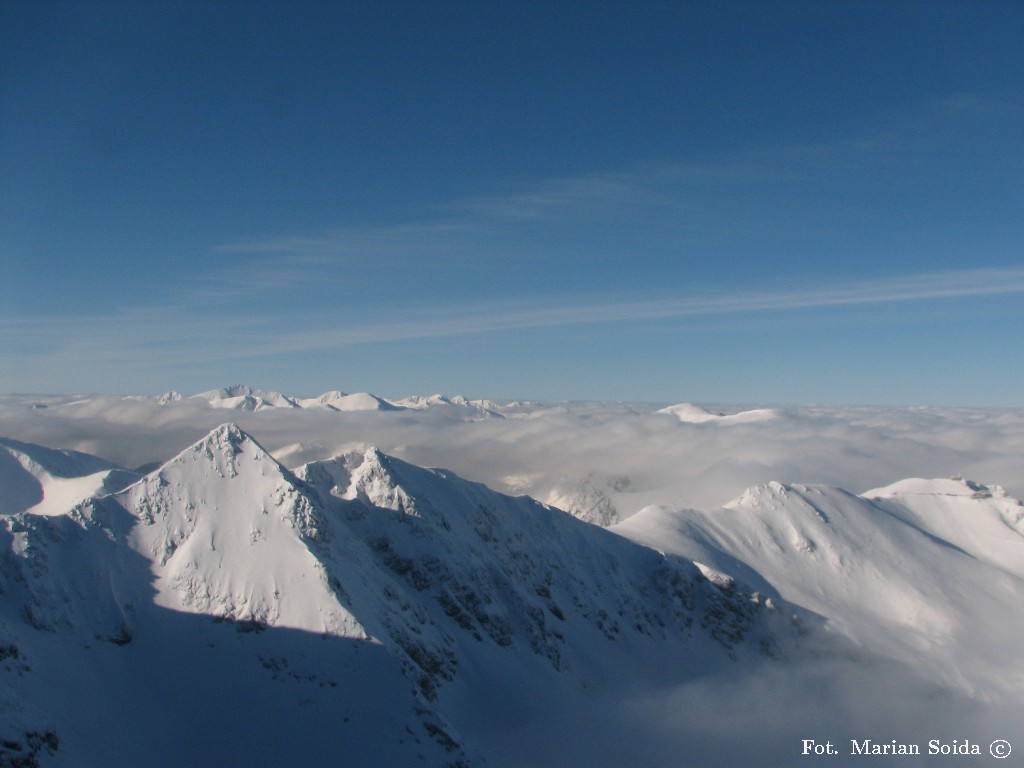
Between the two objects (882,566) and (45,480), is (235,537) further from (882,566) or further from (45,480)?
(882,566)

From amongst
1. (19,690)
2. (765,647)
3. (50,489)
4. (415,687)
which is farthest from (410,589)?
(50,489)

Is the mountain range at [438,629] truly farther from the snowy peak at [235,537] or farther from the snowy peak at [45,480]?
the snowy peak at [45,480]

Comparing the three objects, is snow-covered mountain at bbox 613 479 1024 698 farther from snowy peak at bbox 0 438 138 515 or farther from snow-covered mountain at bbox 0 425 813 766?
snowy peak at bbox 0 438 138 515

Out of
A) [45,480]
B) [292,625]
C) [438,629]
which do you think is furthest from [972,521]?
[45,480]

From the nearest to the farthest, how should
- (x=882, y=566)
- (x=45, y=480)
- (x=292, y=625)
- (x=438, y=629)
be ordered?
(x=292, y=625) < (x=438, y=629) < (x=882, y=566) < (x=45, y=480)

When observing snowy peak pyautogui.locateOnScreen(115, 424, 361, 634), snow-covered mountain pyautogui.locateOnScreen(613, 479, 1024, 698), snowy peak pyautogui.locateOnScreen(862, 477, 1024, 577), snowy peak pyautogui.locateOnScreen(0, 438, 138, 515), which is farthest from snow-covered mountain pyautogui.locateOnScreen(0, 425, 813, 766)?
snowy peak pyautogui.locateOnScreen(862, 477, 1024, 577)

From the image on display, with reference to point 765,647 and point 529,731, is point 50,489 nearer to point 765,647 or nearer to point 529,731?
point 529,731
